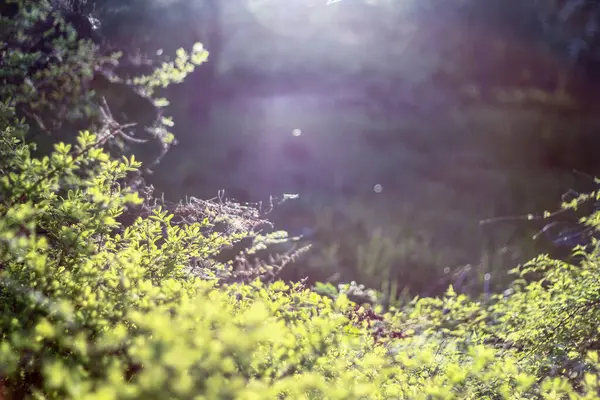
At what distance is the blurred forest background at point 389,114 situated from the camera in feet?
23.1

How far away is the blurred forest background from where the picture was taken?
7.03 metres

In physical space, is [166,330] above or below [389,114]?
below

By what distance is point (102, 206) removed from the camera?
1.87m

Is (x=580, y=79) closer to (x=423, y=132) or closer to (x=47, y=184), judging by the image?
(x=423, y=132)

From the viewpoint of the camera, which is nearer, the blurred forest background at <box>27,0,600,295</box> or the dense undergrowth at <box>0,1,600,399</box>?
the dense undergrowth at <box>0,1,600,399</box>

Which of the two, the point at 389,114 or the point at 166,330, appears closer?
the point at 166,330

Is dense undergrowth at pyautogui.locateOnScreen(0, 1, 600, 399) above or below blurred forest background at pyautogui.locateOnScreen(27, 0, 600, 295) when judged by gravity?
below

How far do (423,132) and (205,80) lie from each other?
374 centimetres

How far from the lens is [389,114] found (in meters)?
8.12

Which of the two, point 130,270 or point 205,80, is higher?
point 205,80

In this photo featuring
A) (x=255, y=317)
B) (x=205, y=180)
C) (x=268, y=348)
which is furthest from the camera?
(x=205, y=180)

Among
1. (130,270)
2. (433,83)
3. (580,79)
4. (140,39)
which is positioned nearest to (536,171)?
(580,79)

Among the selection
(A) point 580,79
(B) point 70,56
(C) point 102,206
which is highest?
(A) point 580,79

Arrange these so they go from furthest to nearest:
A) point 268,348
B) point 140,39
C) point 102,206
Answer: point 140,39, point 102,206, point 268,348
